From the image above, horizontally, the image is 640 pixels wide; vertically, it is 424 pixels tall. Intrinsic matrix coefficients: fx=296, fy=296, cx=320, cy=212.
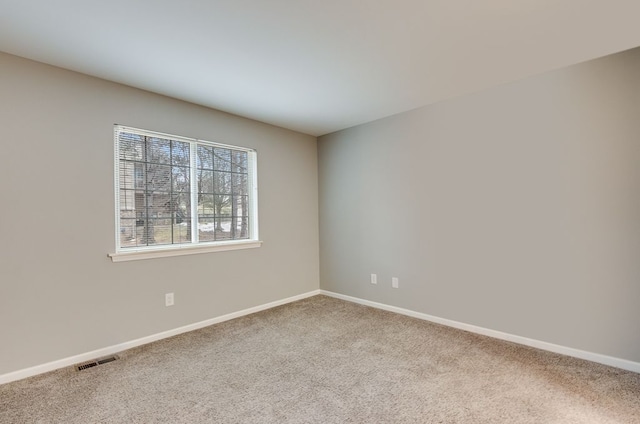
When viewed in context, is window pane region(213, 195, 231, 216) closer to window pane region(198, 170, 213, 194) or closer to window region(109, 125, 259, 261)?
window region(109, 125, 259, 261)

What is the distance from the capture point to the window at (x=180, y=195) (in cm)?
278

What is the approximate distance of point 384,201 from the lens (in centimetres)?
370

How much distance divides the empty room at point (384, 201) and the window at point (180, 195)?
0.07 feet

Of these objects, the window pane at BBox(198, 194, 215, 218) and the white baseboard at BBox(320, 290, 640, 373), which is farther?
the window pane at BBox(198, 194, 215, 218)

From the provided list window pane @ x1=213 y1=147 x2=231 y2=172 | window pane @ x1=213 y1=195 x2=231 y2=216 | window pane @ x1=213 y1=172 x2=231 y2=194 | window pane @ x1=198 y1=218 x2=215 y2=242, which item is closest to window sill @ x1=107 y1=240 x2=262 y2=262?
window pane @ x1=198 y1=218 x2=215 y2=242

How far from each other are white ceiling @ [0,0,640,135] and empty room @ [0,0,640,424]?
18 mm

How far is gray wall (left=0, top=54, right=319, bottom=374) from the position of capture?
2.21 m

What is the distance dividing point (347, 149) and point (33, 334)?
11.9 feet

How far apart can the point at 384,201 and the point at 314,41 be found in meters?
2.13

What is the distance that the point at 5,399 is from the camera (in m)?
1.96

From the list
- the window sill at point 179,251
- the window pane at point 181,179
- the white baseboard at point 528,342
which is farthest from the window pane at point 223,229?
the white baseboard at point 528,342

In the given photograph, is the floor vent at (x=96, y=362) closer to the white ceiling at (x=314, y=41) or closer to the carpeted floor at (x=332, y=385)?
the carpeted floor at (x=332, y=385)

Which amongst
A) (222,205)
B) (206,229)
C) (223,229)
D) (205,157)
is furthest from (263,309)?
(205,157)

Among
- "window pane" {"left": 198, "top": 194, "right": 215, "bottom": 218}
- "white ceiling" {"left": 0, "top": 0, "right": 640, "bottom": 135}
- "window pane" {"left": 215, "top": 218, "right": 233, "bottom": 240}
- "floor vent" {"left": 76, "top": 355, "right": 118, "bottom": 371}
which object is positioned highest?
"white ceiling" {"left": 0, "top": 0, "right": 640, "bottom": 135}
